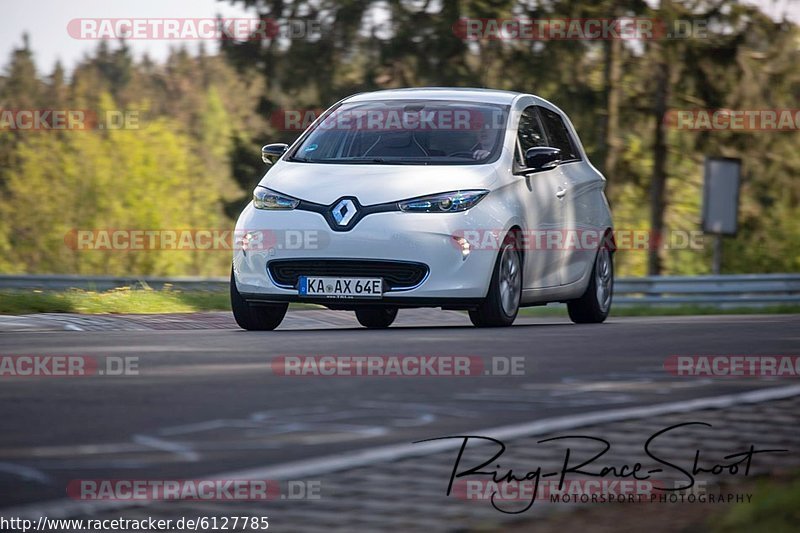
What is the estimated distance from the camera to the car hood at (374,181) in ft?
38.0

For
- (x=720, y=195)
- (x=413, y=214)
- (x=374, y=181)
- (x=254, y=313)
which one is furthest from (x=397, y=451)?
(x=720, y=195)

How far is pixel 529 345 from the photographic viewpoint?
1032 cm

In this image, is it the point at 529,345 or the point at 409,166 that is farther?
the point at 409,166

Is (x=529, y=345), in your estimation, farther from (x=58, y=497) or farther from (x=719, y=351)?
(x=58, y=497)

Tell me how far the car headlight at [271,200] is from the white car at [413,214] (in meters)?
0.01

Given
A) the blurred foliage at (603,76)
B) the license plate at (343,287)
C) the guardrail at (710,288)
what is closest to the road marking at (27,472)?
the license plate at (343,287)

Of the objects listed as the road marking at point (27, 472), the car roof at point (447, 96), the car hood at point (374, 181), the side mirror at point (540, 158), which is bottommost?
the road marking at point (27, 472)

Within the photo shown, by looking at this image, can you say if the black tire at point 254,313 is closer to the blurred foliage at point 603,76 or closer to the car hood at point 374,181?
the car hood at point 374,181

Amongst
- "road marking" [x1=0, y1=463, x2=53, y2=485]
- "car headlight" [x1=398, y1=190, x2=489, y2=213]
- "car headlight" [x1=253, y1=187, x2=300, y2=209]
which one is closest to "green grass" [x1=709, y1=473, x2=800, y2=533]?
"road marking" [x1=0, y1=463, x2=53, y2=485]

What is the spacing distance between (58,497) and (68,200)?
8449cm

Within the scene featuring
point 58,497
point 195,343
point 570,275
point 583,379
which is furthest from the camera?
point 570,275

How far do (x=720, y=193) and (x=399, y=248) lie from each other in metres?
17.0

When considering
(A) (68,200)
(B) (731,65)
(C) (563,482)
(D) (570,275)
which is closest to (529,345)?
(D) (570,275)

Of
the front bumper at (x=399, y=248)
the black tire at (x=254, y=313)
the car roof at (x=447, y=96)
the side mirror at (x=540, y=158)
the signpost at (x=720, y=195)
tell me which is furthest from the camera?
the signpost at (x=720, y=195)
